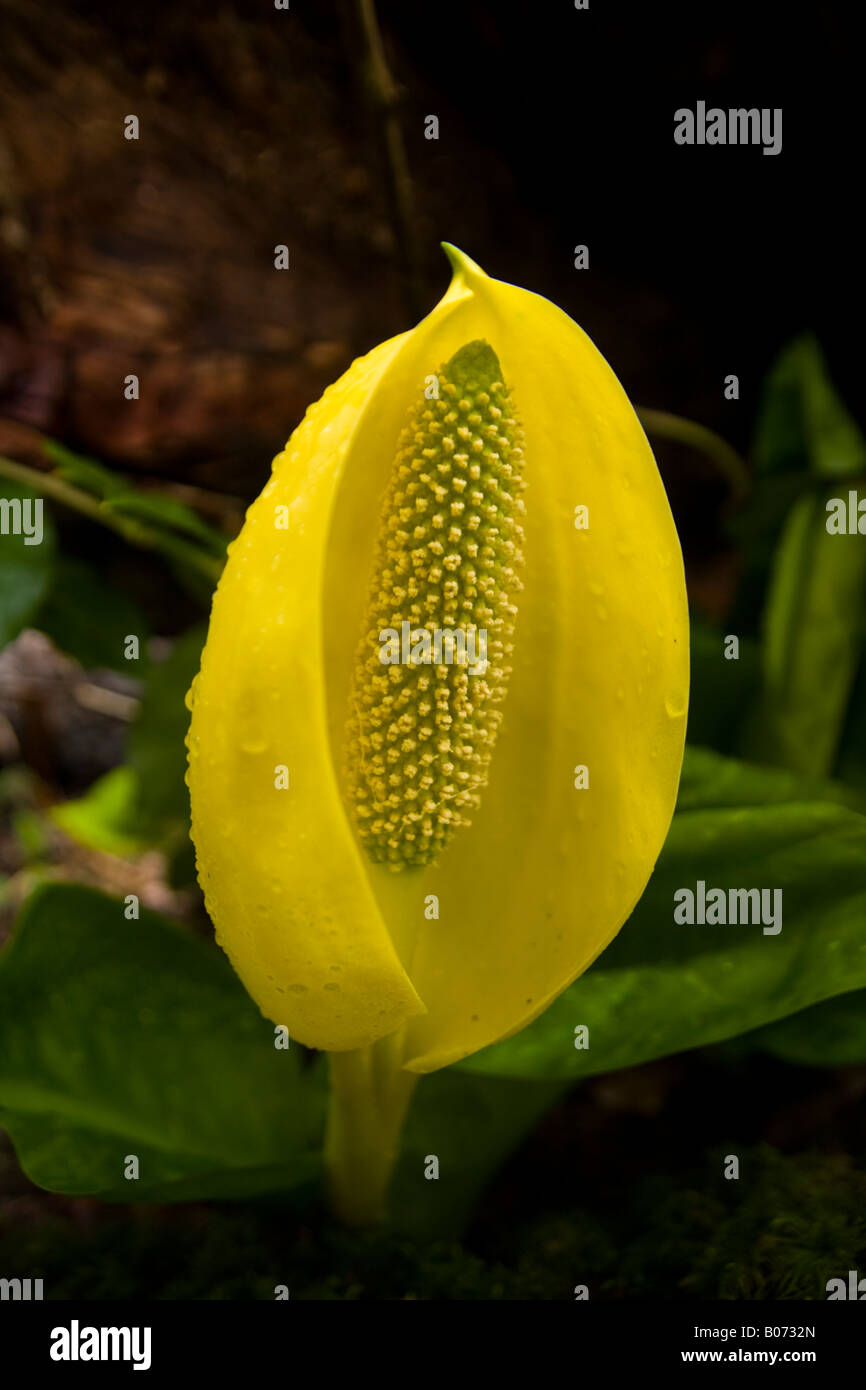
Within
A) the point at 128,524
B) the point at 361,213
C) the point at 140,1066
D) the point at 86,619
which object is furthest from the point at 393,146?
the point at 140,1066

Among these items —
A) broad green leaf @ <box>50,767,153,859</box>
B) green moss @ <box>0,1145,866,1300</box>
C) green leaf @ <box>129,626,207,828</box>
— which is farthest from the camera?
broad green leaf @ <box>50,767,153,859</box>

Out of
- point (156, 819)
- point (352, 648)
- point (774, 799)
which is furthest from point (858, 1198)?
point (156, 819)

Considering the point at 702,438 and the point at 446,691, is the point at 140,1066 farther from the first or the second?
the point at 702,438

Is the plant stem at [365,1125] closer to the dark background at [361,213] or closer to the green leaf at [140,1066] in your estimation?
the green leaf at [140,1066]

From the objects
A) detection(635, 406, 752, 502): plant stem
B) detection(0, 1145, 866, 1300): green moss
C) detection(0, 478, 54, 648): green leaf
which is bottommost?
detection(0, 1145, 866, 1300): green moss

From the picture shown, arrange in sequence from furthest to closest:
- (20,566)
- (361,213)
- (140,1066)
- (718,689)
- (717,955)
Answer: (361,213) → (718,689) → (20,566) → (140,1066) → (717,955)

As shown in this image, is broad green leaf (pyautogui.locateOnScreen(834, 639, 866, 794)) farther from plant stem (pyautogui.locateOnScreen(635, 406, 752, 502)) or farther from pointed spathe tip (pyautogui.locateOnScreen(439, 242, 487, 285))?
pointed spathe tip (pyautogui.locateOnScreen(439, 242, 487, 285))

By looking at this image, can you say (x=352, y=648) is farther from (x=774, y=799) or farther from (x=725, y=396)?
(x=725, y=396)

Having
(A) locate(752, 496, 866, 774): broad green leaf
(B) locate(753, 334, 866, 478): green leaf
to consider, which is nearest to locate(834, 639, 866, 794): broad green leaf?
(A) locate(752, 496, 866, 774): broad green leaf
